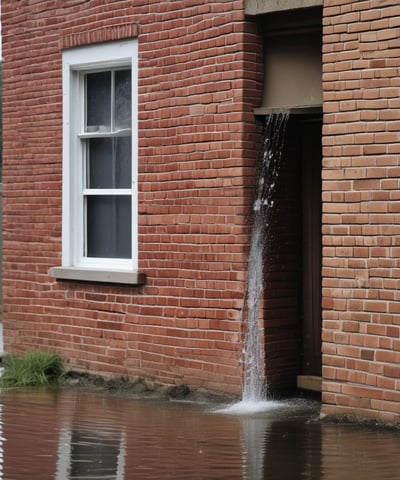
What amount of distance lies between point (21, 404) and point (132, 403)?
38.9 inches

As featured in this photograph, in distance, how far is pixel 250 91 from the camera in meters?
10.5

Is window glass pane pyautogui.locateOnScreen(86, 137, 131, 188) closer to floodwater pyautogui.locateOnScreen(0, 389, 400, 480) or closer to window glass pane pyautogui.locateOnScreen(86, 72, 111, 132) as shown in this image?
window glass pane pyautogui.locateOnScreen(86, 72, 111, 132)

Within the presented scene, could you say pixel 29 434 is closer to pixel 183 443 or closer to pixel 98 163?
pixel 183 443

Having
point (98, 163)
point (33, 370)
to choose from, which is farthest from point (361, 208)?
point (33, 370)

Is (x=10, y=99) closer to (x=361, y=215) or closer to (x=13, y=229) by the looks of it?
(x=13, y=229)

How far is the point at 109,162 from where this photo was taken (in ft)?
40.6

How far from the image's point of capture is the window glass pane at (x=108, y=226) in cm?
1219

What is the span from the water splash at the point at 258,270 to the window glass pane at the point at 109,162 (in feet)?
6.45

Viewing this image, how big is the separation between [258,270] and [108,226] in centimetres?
240

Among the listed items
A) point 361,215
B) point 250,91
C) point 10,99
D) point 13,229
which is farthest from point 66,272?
point 361,215

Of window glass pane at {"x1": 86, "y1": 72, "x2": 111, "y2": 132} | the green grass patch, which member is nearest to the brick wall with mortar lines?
the green grass patch

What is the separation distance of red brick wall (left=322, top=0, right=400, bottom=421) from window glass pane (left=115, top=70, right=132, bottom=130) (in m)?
3.02

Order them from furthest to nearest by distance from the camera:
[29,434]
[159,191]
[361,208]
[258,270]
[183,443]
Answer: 1. [159,191]
2. [258,270]
3. [361,208]
4. [29,434]
5. [183,443]

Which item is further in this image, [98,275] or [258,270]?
[98,275]
